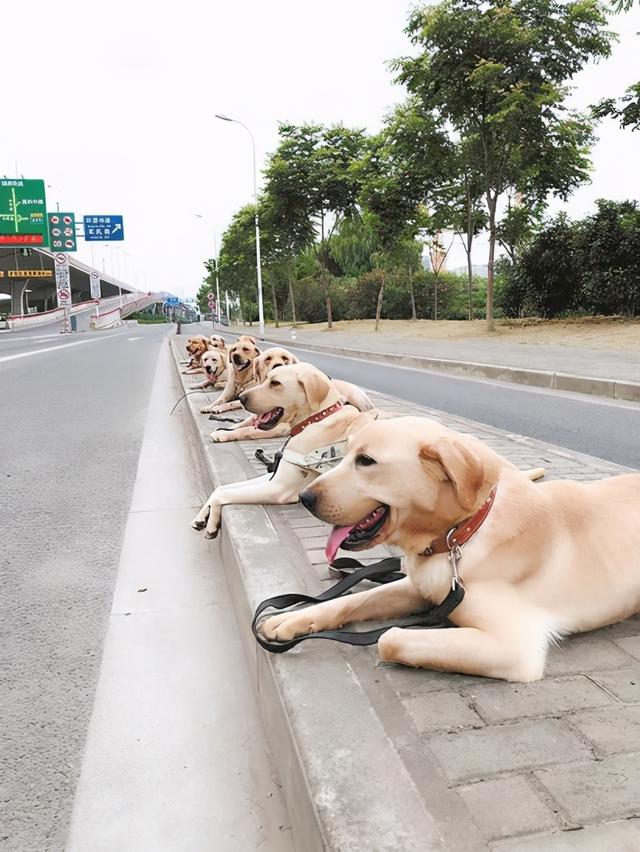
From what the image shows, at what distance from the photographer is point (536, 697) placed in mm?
2020

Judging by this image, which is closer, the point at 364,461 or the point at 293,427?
the point at 364,461

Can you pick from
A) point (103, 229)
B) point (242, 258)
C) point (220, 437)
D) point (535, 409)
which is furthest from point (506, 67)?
point (103, 229)

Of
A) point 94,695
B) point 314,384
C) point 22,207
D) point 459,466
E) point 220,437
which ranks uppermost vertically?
point 22,207

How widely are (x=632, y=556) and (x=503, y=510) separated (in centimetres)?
52

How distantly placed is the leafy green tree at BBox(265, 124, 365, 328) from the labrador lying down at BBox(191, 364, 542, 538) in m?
33.0

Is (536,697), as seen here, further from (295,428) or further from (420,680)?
(295,428)

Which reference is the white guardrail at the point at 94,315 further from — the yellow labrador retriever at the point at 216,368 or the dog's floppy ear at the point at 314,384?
the dog's floppy ear at the point at 314,384

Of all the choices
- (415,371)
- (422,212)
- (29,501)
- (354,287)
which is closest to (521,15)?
(422,212)

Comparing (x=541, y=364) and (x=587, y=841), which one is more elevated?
(x=541, y=364)

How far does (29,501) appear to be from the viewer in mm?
5000

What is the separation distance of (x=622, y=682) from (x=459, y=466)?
0.82 m

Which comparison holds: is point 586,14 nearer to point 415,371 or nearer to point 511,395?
point 415,371

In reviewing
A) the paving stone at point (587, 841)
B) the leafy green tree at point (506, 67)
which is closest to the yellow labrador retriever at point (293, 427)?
the paving stone at point (587, 841)

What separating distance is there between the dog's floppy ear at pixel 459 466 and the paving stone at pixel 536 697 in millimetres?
554
